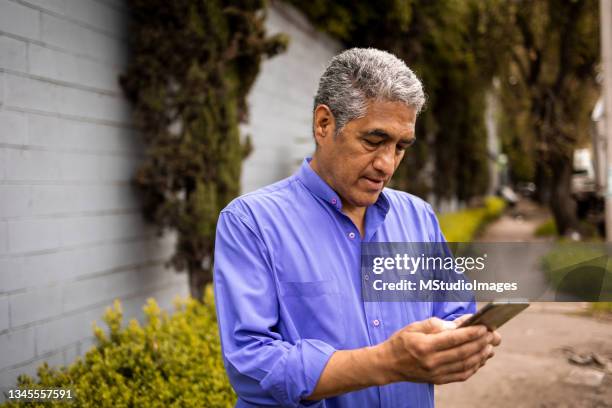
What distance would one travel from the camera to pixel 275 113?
804 centimetres

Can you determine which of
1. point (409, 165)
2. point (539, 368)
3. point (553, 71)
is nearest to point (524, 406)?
point (539, 368)

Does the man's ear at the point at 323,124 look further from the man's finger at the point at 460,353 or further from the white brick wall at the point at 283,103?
the white brick wall at the point at 283,103

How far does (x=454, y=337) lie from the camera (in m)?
1.40

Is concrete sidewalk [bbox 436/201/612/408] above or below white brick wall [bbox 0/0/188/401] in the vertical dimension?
below

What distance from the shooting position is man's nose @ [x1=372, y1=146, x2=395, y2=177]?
6.33 feet

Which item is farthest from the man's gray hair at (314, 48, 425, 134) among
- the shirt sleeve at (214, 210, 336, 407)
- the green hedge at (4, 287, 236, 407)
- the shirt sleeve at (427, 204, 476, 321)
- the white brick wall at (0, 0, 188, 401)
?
the white brick wall at (0, 0, 188, 401)

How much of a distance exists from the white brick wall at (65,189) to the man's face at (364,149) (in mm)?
1213

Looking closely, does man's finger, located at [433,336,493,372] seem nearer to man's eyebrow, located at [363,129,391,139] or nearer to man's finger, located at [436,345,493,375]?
man's finger, located at [436,345,493,375]

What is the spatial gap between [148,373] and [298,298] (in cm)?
198

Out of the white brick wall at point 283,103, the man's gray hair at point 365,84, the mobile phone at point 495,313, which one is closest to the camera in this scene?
the mobile phone at point 495,313

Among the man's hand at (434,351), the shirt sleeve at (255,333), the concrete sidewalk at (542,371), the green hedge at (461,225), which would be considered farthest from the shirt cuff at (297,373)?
the green hedge at (461,225)

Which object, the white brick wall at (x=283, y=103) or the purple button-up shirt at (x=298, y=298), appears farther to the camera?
the white brick wall at (x=283, y=103)

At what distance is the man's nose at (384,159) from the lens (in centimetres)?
193

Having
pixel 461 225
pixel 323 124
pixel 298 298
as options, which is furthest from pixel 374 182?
pixel 461 225
